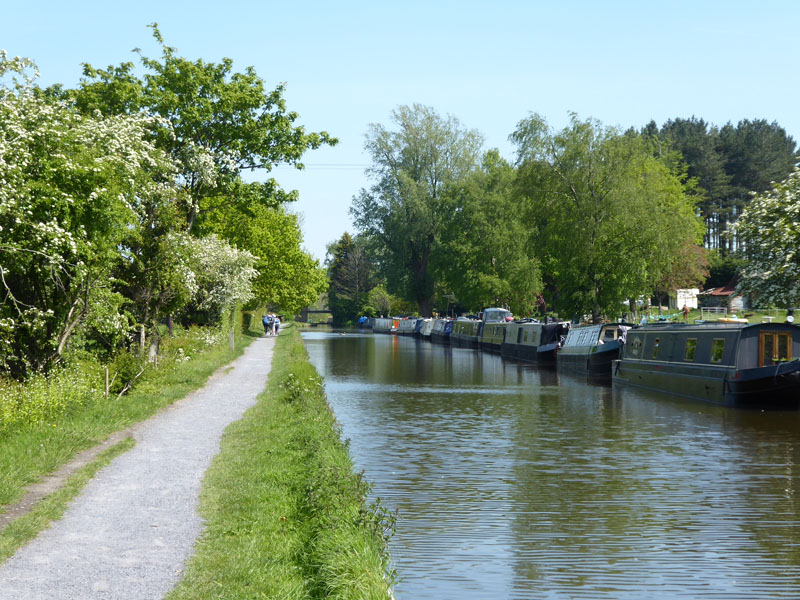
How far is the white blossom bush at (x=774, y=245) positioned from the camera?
30.0m

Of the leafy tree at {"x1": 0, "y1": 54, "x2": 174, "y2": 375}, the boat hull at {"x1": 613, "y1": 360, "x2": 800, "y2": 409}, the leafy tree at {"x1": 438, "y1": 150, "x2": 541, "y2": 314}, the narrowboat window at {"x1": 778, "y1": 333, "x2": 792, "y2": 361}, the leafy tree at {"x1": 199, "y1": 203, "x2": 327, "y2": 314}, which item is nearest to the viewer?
the leafy tree at {"x1": 0, "y1": 54, "x2": 174, "y2": 375}

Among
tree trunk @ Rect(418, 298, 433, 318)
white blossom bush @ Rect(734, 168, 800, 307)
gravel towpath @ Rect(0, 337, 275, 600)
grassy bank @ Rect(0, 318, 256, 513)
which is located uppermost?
white blossom bush @ Rect(734, 168, 800, 307)

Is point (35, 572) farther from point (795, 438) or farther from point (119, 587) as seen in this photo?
point (795, 438)

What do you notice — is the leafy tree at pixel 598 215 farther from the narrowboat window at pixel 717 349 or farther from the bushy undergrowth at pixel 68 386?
the bushy undergrowth at pixel 68 386

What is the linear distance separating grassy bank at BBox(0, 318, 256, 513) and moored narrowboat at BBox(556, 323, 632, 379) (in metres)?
17.3

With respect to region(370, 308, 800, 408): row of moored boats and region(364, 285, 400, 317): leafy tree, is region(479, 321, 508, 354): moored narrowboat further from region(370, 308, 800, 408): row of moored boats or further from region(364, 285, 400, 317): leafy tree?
region(364, 285, 400, 317): leafy tree

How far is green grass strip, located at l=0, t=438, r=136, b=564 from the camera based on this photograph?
27.3 feet

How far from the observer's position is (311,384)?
21.5 m

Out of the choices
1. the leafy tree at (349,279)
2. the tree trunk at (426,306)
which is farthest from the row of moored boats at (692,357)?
the leafy tree at (349,279)

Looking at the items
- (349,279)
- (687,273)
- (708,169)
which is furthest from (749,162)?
(349,279)

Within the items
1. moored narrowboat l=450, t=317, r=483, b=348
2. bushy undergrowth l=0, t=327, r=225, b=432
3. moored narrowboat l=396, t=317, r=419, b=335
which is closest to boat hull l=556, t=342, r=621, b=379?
bushy undergrowth l=0, t=327, r=225, b=432

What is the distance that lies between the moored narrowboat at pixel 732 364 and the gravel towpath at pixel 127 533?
15.2m

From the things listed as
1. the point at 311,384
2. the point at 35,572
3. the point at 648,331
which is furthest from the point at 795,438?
the point at 35,572

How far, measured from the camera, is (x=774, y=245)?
31109mm
